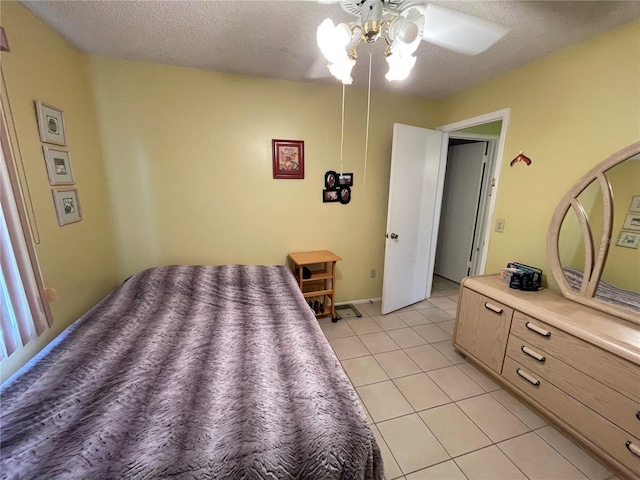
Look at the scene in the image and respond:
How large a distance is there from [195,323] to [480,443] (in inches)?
71.1

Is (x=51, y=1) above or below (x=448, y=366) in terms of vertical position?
above

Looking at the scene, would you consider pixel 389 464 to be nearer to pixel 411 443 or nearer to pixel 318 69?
pixel 411 443

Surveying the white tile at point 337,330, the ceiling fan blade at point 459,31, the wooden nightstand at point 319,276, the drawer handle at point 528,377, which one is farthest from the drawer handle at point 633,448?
the ceiling fan blade at point 459,31

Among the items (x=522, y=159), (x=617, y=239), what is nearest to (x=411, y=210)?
(x=522, y=159)

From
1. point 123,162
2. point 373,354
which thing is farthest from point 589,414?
point 123,162

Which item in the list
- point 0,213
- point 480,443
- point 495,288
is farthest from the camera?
point 495,288

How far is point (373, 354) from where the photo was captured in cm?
221

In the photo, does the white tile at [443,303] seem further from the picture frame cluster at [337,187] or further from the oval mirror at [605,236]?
the picture frame cluster at [337,187]

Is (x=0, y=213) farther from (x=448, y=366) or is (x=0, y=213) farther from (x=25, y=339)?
(x=448, y=366)

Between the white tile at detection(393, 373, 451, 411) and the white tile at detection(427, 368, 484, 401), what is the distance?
0.05 meters

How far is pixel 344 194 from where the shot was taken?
9.15 feet

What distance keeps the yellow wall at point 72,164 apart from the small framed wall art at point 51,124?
3 centimetres

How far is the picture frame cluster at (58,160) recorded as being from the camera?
1.55 meters

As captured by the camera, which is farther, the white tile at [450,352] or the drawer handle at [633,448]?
the white tile at [450,352]
